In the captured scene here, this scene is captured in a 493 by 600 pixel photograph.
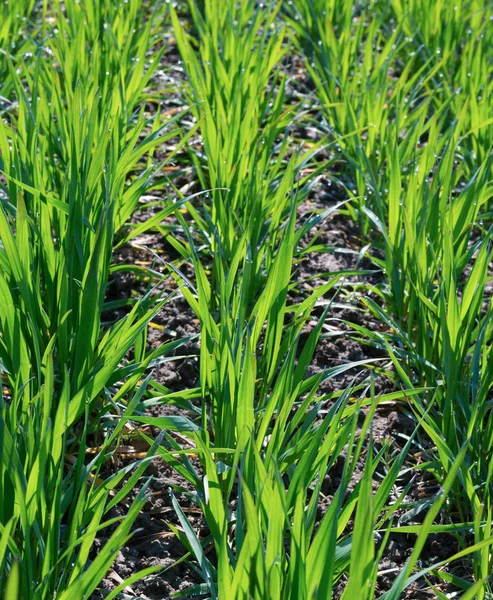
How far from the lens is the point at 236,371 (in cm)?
125

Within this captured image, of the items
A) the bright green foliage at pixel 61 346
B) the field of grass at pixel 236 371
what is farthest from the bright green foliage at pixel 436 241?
the bright green foliage at pixel 61 346

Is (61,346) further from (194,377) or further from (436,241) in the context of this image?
(436,241)

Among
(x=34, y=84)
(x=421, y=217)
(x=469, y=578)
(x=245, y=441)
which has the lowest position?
(x=469, y=578)

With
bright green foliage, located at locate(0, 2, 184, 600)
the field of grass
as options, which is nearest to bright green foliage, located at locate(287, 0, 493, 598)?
the field of grass

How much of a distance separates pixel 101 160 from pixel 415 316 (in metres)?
0.75

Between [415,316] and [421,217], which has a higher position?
[421,217]

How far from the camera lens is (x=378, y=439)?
5.08 ft

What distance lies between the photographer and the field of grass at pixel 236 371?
1.02m

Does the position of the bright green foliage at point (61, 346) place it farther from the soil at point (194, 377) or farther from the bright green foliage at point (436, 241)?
the bright green foliage at point (436, 241)

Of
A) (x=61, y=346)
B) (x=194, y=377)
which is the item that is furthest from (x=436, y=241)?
(x=61, y=346)

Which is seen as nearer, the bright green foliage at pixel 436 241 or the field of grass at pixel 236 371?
the field of grass at pixel 236 371

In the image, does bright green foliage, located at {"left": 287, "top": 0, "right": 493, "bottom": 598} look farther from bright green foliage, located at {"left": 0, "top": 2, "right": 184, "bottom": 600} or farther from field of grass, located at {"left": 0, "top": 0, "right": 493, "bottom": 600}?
bright green foliage, located at {"left": 0, "top": 2, "right": 184, "bottom": 600}

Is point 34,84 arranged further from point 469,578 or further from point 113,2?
point 469,578

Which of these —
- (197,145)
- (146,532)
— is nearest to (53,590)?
(146,532)
